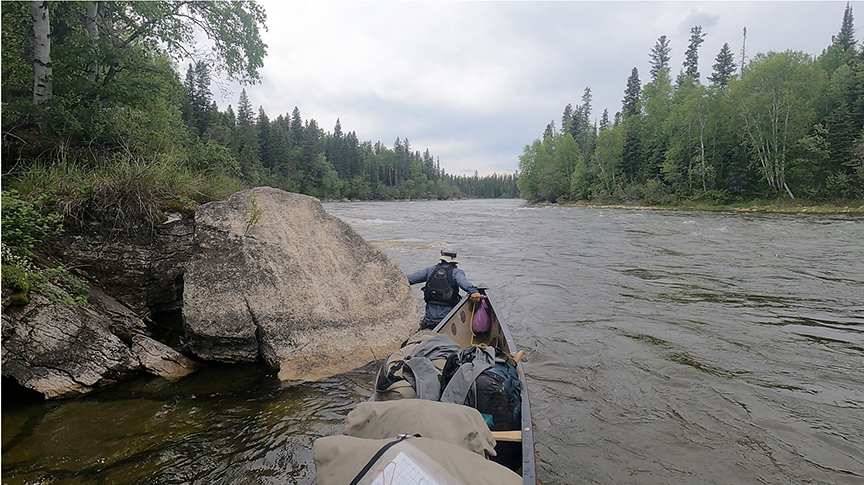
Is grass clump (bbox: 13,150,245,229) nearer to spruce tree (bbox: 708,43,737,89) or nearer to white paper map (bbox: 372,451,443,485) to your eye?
white paper map (bbox: 372,451,443,485)

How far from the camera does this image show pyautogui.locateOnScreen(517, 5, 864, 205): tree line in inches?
1155

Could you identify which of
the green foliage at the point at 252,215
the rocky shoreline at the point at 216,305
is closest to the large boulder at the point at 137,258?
Result: the rocky shoreline at the point at 216,305

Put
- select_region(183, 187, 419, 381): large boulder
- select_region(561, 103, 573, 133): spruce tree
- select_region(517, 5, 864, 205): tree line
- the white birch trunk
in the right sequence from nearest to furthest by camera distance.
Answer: select_region(183, 187, 419, 381): large boulder, the white birch trunk, select_region(517, 5, 864, 205): tree line, select_region(561, 103, 573, 133): spruce tree

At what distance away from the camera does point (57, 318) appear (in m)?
3.89

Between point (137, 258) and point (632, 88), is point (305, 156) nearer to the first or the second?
point (632, 88)

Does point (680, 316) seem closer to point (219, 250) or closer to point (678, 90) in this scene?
point (219, 250)

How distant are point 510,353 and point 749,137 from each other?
1594 inches

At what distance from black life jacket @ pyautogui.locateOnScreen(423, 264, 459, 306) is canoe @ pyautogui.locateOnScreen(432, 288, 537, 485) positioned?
271mm

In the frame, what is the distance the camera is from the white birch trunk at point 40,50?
243 inches

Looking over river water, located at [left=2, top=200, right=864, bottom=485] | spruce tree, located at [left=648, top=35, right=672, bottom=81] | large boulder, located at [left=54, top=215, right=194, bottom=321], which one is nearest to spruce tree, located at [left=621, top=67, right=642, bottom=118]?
spruce tree, located at [left=648, top=35, right=672, bottom=81]

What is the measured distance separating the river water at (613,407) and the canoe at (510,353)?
0.66 m

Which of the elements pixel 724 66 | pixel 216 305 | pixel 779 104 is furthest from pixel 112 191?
pixel 724 66

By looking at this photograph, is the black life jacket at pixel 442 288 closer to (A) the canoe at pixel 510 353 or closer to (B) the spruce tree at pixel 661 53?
(A) the canoe at pixel 510 353

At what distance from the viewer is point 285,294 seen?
16.6 ft
